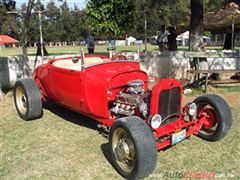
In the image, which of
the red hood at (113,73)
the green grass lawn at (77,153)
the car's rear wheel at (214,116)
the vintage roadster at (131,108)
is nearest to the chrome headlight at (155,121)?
the vintage roadster at (131,108)

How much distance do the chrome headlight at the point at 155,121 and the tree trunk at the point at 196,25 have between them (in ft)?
22.9

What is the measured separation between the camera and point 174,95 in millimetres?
4461

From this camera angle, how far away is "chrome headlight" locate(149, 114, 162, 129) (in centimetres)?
403

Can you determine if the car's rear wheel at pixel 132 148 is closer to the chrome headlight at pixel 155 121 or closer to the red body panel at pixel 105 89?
the chrome headlight at pixel 155 121

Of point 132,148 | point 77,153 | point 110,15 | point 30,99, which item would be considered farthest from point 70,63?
point 110,15

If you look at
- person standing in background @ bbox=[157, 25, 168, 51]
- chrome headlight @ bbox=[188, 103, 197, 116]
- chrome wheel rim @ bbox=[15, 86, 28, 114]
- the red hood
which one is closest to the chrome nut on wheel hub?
chrome wheel rim @ bbox=[15, 86, 28, 114]

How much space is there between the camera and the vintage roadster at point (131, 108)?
381cm

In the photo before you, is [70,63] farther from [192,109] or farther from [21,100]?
[192,109]

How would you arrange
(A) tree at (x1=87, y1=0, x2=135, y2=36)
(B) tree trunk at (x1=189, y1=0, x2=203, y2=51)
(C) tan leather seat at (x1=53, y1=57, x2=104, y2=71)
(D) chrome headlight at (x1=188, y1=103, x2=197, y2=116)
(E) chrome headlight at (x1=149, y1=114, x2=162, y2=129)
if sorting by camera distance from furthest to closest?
(A) tree at (x1=87, y1=0, x2=135, y2=36), (B) tree trunk at (x1=189, y1=0, x2=203, y2=51), (C) tan leather seat at (x1=53, y1=57, x2=104, y2=71), (D) chrome headlight at (x1=188, y1=103, x2=197, y2=116), (E) chrome headlight at (x1=149, y1=114, x2=162, y2=129)

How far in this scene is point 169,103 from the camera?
443 cm

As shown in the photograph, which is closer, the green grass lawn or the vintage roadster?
the vintage roadster

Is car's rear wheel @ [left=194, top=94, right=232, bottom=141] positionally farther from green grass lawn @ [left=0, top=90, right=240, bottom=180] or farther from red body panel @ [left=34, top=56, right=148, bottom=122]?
red body panel @ [left=34, top=56, right=148, bottom=122]

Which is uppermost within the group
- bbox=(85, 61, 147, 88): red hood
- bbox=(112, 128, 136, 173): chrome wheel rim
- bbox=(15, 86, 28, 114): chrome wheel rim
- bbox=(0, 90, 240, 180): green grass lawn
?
bbox=(85, 61, 147, 88): red hood

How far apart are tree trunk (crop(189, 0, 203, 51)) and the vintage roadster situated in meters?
5.48
